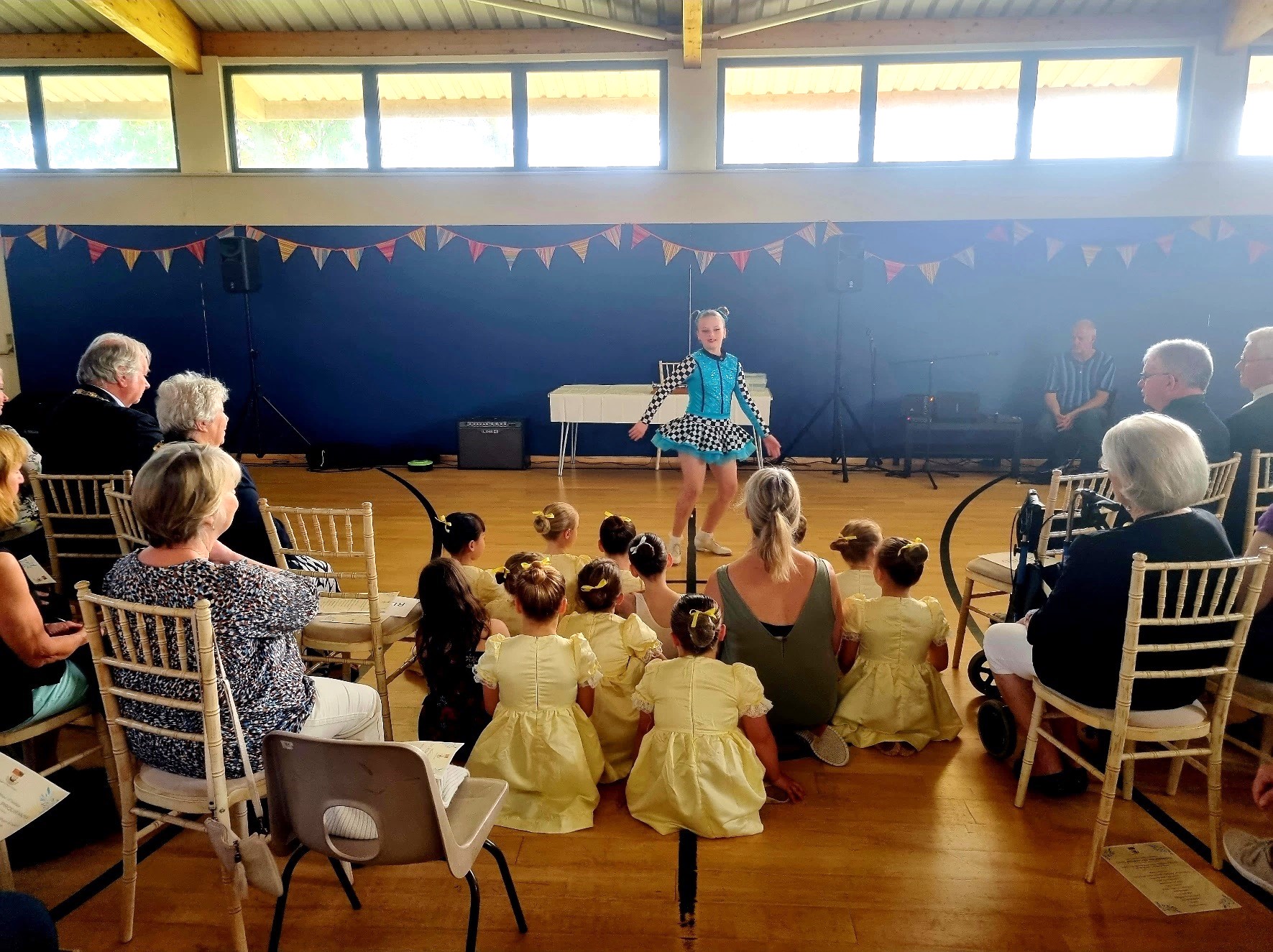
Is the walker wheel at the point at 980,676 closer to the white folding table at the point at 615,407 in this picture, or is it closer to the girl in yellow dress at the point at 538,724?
the girl in yellow dress at the point at 538,724

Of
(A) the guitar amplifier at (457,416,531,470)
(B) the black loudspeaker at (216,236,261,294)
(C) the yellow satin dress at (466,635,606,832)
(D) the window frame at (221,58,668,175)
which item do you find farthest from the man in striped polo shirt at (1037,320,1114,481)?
(B) the black loudspeaker at (216,236,261,294)

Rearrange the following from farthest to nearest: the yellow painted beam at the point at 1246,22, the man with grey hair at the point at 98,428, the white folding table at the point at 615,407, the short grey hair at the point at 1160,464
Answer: the white folding table at the point at 615,407, the yellow painted beam at the point at 1246,22, the man with grey hair at the point at 98,428, the short grey hair at the point at 1160,464

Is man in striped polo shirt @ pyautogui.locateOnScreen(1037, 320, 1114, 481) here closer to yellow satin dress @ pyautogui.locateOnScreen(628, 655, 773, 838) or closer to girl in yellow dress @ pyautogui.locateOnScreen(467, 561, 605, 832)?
yellow satin dress @ pyautogui.locateOnScreen(628, 655, 773, 838)

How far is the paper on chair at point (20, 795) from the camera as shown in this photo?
1646 millimetres

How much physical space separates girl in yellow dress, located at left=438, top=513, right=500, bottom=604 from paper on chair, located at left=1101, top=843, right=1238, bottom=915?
2.02 metres

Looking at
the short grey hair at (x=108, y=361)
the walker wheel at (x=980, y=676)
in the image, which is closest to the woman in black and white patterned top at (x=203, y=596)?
the short grey hair at (x=108, y=361)

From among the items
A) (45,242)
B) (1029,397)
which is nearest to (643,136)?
(1029,397)

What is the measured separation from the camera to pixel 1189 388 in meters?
3.11

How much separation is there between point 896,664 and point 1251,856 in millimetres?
995

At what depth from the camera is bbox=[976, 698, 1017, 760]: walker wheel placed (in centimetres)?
254

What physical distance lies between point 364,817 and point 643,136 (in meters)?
7.35

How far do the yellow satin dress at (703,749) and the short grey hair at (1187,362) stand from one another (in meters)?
2.13

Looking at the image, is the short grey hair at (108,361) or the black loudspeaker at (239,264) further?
the black loudspeaker at (239,264)

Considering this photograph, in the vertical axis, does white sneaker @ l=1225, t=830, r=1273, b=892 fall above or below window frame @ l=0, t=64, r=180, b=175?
below
